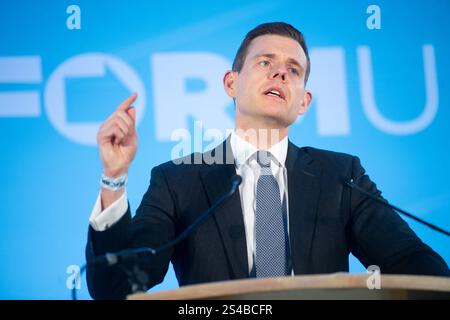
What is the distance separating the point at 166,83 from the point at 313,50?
648 mm

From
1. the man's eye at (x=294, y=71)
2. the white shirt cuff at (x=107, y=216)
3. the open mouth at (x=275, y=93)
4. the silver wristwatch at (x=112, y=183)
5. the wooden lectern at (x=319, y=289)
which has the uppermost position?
the man's eye at (x=294, y=71)

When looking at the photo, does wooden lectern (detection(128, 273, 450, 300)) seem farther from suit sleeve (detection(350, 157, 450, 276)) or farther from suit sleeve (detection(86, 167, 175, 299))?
suit sleeve (detection(350, 157, 450, 276))

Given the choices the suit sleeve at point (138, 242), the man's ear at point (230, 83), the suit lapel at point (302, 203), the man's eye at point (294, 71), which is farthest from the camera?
the man's ear at point (230, 83)

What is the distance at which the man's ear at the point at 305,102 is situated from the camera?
2.40 metres

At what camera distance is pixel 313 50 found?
261 cm

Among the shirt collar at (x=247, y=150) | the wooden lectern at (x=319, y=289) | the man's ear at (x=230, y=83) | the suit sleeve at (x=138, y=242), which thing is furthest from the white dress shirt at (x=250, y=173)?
the wooden lectern at (x=319, y=289)

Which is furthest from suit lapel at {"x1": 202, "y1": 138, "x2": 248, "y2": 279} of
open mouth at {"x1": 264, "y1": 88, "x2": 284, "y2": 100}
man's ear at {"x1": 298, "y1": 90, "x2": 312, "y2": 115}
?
man's ear at {"x1": 298, "y1": 90, "x2": 312, "y2": 115}

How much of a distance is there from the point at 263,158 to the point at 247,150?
3.0 inches

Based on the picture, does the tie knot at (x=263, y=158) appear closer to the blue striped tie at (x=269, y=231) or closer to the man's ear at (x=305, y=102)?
the blue striped tie at (x=269, y=231)

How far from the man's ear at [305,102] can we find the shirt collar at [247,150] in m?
0.21

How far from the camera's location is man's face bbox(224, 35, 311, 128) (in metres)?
2.21

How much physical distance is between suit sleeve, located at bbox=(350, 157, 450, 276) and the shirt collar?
10.8 inches
